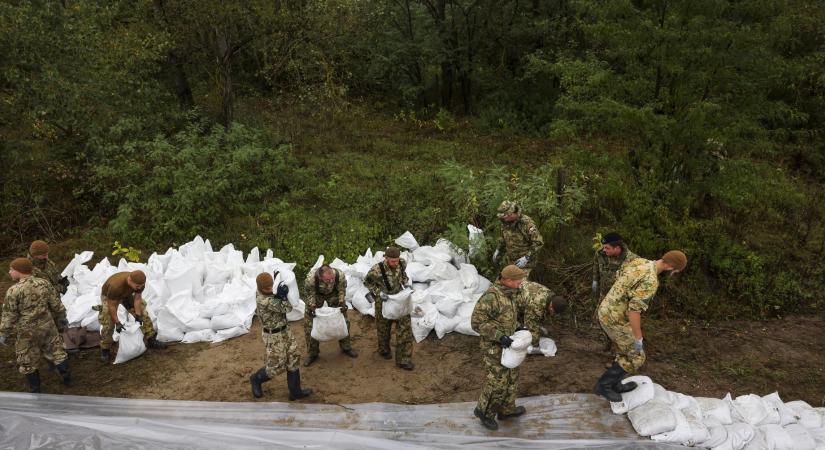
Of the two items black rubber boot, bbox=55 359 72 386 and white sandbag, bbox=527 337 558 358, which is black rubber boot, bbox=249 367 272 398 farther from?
white sandbag, bbox=527 337 558 358

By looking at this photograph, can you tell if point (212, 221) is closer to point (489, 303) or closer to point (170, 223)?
point (170, 223)

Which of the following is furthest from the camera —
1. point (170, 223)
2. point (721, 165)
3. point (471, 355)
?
point (170, 223)

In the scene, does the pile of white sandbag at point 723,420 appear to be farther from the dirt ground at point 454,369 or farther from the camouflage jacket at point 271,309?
the camouflage jacket at point 271,309

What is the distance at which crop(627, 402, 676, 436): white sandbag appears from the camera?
409 cm

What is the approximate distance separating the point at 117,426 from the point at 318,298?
1882 mm

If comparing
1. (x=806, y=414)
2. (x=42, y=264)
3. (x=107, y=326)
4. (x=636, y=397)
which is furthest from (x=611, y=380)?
(x=42, y=264)

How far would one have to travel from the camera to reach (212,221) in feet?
27.4

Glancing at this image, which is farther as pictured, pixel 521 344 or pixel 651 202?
pixel 651 202

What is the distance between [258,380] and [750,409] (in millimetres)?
4072

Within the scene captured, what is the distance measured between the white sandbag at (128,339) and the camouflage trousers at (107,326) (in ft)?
0.35

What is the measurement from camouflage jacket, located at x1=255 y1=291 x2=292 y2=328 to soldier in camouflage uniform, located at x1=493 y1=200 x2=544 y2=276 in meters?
2.41

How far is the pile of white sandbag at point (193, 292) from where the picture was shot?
589cm

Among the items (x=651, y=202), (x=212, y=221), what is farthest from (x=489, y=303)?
(x=212, y=221)

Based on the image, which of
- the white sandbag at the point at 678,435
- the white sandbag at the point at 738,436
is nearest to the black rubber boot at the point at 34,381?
the white sandbag at the point at 678,435
